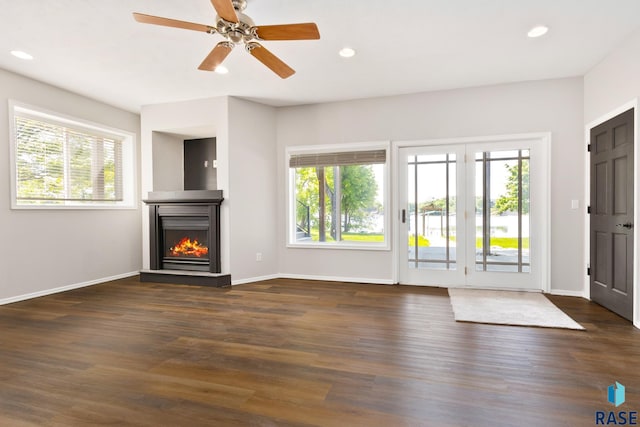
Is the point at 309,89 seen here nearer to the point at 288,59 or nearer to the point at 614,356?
the point at 288,59

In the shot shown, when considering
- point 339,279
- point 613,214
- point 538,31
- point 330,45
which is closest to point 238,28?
point 330,45

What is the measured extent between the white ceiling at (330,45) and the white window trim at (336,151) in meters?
0.77

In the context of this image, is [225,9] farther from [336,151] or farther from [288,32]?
[336,151]

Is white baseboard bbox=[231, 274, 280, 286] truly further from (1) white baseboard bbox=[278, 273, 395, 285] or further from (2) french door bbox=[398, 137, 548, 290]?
(2) french door bbox=[398, 137, 548, 290]

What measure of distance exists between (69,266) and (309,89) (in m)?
4.18

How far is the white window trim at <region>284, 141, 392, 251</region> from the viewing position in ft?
16.3

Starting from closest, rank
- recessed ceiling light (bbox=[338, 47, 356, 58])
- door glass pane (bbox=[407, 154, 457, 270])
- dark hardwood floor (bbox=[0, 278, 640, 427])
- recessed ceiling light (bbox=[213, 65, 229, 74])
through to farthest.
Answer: dark hardwood floor (bbox=[0, 278, 640, 427]) < recessed ceiling light (bbox=[338, 47, 356, 58]) < recessed ceiling light (bbox=[213, 65, 229, 74]) < door glass pane (bbox=[407, 154, 457, 270])

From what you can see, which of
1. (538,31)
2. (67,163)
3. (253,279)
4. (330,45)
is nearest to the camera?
(538,31)

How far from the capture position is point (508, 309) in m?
3.65

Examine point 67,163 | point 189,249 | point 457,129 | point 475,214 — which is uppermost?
point 457,129

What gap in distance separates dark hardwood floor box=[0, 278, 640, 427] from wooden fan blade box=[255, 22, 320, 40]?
7.90 feet

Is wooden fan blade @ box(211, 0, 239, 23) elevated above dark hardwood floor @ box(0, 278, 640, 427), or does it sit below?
above

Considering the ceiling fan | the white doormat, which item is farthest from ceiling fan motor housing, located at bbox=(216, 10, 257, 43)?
the white doormat

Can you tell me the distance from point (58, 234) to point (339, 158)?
4.06 m
